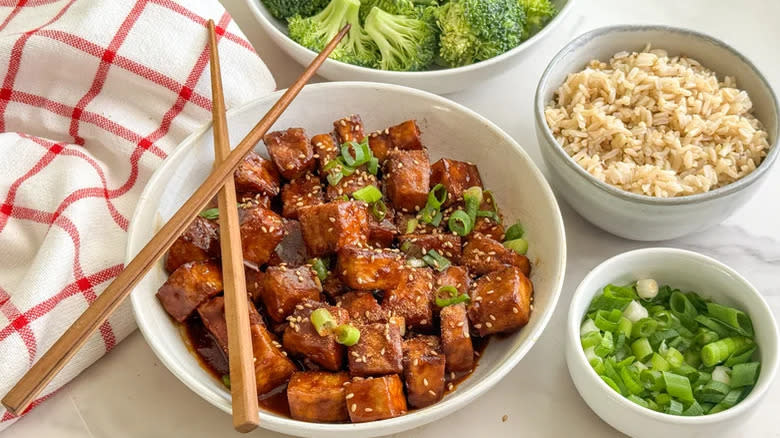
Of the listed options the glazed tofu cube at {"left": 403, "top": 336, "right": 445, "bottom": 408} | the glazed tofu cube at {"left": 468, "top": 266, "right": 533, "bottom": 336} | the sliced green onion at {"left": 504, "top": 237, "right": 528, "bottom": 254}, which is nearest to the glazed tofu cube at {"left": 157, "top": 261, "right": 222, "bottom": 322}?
the glazed tofu cube at {"left": 403, "top": 336, "right": 445, "bottom": 408}

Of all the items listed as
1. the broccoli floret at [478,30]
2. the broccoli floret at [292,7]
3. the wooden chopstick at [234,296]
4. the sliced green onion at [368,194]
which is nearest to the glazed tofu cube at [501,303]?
the sliced green onion at [368,194]

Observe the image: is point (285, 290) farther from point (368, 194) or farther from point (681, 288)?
point (681, 288)

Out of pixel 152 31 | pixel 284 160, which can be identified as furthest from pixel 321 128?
pixel 152 31

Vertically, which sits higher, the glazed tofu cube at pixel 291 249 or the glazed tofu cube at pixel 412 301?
the glazed tofu cube at pixel 291 249

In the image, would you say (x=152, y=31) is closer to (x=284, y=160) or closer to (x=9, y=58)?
(x=9, y=58)

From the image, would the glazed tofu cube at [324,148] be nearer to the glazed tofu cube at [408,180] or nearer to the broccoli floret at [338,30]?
the glazed tofu cube at [408,180]

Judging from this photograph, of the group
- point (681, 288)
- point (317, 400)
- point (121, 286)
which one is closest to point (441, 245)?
point (317, 400)
